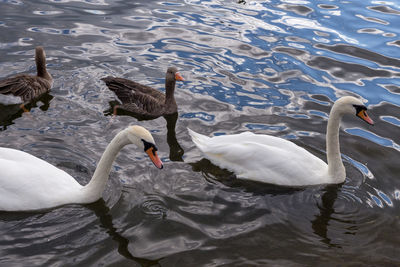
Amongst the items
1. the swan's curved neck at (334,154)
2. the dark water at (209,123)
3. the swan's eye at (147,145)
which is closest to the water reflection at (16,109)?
the dark water at (209,123)

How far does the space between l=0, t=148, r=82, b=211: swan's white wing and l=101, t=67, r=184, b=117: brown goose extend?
329 centimetres

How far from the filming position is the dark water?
652 centimetres

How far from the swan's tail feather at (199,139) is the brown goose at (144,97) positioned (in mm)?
1520

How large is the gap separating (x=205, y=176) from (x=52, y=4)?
8.90m

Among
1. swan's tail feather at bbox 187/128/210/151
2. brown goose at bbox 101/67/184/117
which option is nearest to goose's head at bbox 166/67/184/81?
brown goose at bbox 101/67/184/117

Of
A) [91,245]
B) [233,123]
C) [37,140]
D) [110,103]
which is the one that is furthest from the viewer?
[110,103]

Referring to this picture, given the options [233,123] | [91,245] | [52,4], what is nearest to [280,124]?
[233,123]

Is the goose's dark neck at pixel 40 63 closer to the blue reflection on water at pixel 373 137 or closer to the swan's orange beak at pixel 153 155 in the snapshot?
the swan's orange beak at pixel 153 155

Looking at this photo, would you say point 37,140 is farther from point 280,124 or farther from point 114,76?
point 280,124

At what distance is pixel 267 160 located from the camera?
7.70 m

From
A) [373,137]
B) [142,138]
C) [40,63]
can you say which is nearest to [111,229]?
[142,138]

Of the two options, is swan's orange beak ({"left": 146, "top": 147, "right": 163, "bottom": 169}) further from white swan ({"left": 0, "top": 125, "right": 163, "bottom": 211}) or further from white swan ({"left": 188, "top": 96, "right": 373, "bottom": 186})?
white swan ({"left": 188, "top": 96, "right": 373, "bottom": 186})

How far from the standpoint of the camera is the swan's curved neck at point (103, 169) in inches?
258

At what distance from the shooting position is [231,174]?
8062 millimetres
